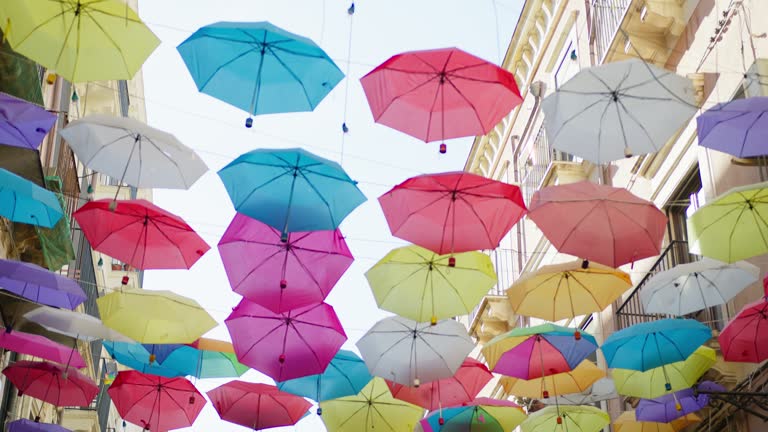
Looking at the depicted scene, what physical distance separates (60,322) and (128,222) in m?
1.75

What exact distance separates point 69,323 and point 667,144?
29.8 feet

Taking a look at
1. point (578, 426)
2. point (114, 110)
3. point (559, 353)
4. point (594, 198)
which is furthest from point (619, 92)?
point (114, 110)

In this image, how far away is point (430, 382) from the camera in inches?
646

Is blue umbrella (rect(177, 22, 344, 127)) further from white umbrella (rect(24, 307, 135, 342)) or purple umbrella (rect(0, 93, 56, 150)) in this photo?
white umbrella (rect(24, 307, 135, 342))

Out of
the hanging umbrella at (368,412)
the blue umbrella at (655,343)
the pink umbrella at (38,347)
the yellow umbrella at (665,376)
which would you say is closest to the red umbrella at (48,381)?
the pink umbrella at (38,347)

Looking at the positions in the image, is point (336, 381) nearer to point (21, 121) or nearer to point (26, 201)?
point (26, 201)

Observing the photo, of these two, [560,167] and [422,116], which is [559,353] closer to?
[422,116]

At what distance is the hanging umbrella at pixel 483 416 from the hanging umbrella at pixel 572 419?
34 cm

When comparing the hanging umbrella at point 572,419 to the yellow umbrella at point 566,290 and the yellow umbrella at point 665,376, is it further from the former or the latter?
the yellow umbrella at point 566,290

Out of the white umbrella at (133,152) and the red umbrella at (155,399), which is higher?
the white umbrella at (133,152)

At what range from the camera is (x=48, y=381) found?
15.6 meters

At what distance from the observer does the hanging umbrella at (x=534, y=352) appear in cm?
1515

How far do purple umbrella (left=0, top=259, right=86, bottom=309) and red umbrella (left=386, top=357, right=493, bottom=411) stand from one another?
4919 millimetres

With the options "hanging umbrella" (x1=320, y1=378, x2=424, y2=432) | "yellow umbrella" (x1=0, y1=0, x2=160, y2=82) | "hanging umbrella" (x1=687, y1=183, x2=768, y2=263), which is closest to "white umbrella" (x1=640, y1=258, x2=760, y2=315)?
"hanging umbrella" (x1=687, y1=183, x2=768, y2=263)
